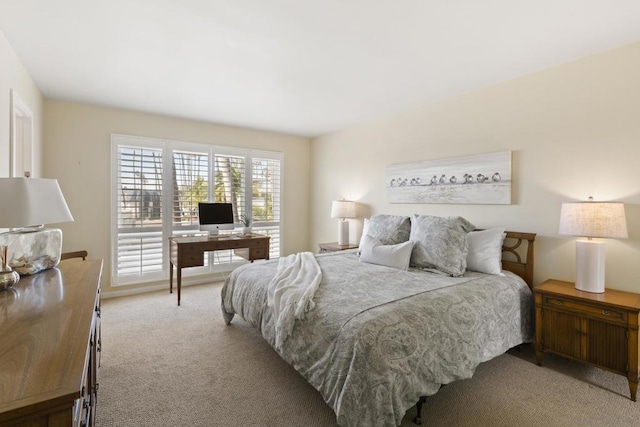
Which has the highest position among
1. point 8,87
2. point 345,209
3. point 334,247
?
point 8,87

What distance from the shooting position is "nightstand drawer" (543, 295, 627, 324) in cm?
204

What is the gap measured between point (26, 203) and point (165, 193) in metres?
2.78

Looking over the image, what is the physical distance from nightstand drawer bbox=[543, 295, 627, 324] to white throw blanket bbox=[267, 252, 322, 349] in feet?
5.74

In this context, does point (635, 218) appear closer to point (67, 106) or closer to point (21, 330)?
point (21, 330)

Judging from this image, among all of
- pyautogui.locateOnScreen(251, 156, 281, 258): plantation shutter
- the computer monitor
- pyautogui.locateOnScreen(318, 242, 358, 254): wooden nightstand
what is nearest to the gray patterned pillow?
pyautogui.locateOnScreen(318, 242, 358, 254): wooden nightstand

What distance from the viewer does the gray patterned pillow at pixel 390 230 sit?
128 inches

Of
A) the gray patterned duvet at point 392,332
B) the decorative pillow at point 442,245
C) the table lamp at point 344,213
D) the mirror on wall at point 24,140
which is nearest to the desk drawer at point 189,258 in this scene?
the gray patterned duvet at point 392,332

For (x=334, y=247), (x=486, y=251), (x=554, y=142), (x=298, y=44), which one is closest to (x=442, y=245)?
(x=486, y=251)

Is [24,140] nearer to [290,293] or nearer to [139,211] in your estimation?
[139,211]

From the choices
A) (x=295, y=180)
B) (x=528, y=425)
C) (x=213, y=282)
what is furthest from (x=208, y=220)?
(x=528, y=425)

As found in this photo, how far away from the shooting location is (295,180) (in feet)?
17.8

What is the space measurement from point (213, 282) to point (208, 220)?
107cm

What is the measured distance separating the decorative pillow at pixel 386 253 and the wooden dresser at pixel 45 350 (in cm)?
219

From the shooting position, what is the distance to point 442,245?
2.76 meters
